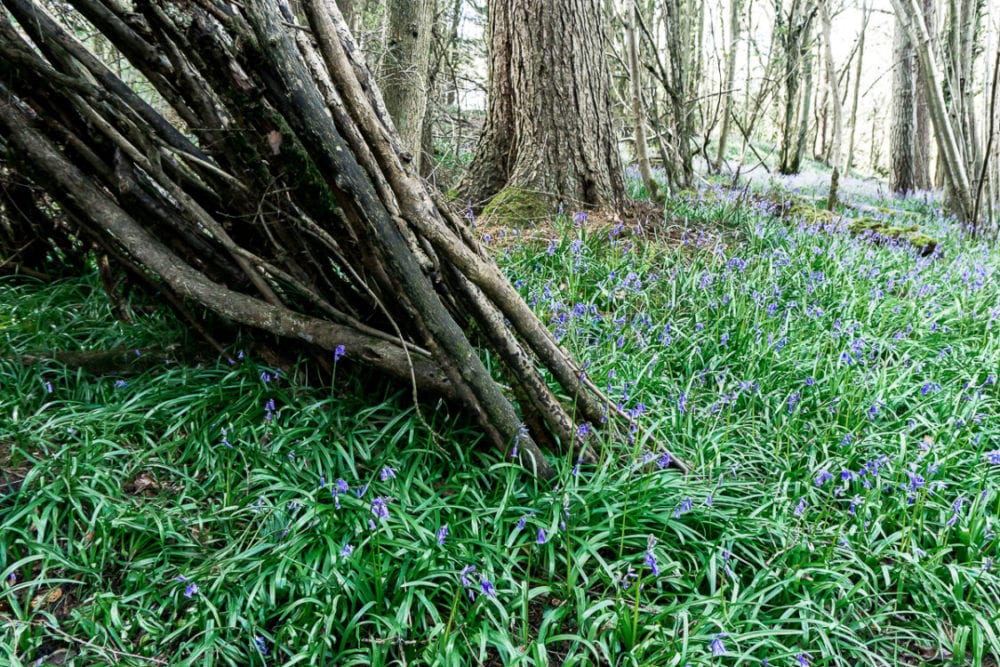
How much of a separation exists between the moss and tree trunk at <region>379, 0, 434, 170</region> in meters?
1.38

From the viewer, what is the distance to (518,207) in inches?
189

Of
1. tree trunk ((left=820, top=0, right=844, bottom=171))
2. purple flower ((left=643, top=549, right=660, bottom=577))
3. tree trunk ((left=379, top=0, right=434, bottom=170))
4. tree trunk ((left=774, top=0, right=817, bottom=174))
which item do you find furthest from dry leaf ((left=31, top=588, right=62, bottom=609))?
tree trunk ((left=820, top=0, right=844, bottom=171))

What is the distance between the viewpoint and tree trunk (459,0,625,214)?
4715 mm

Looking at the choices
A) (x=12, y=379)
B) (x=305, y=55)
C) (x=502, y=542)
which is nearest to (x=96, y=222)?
(x=12, y=379)

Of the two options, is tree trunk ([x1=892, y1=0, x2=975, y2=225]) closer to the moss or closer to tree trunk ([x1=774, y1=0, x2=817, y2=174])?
tree trunk ([x1=774, y1=0, x2=817, y2=174])

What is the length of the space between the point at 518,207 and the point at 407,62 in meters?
2.18

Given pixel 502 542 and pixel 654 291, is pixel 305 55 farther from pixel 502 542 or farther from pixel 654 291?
pixel 654 291

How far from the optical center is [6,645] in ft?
5.67

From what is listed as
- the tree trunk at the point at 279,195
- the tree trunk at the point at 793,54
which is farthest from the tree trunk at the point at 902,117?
the tree trunk at the point at 279,195

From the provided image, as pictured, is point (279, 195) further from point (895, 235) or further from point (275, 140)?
point (895, 235)

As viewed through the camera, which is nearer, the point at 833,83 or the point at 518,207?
the point at 518,207

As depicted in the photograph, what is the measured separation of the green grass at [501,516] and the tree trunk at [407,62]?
3343 mm

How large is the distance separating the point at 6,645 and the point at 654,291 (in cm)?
341

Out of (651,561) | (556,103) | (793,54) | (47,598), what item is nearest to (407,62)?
(556,103)
